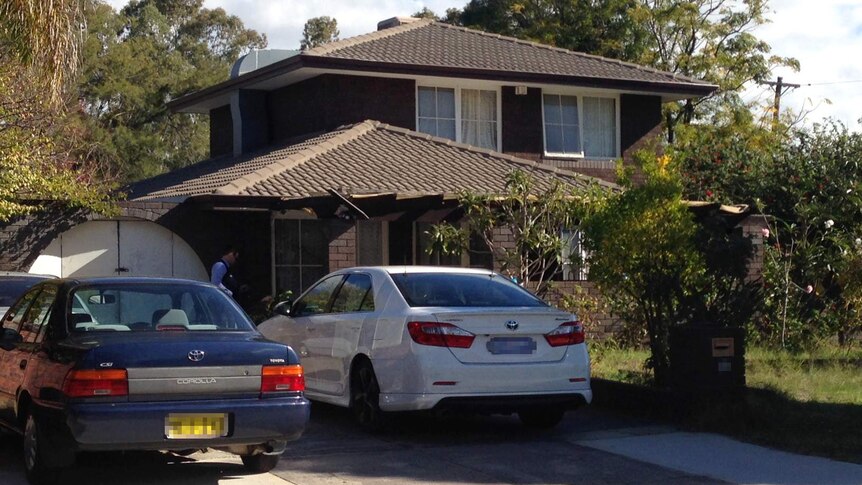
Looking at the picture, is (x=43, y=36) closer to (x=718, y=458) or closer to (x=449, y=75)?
(x=718, y=458)

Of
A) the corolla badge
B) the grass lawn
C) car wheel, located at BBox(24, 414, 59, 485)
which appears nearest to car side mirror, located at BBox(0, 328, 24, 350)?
car wheel, located at BBox(24, 414, 59, 485)

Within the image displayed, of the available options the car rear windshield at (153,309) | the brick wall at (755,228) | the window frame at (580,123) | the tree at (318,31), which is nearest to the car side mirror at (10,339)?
the car rear windshield at (153,309)

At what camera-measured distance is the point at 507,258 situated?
15484 millimetres

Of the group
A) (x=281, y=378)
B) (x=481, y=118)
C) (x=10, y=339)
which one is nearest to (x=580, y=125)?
(x=481, y=118)

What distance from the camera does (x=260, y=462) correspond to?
30.2 feet

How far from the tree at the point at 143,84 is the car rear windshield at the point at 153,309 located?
31.8m

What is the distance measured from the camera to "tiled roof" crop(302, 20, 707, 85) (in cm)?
2358

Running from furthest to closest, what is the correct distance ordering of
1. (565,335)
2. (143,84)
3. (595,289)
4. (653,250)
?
1. (143,84)
2. (595,289)
3. (653,250)
4. (565,335)

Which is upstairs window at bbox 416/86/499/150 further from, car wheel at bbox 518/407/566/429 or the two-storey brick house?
car wheel at bbox 518/407/566/429

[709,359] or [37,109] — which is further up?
[37,109]

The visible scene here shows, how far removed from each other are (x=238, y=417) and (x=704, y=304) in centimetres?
636

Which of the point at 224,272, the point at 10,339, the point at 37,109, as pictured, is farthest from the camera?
the point at 224,272

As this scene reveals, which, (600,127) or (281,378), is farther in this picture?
(600,127)

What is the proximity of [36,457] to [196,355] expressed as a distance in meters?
1.33
